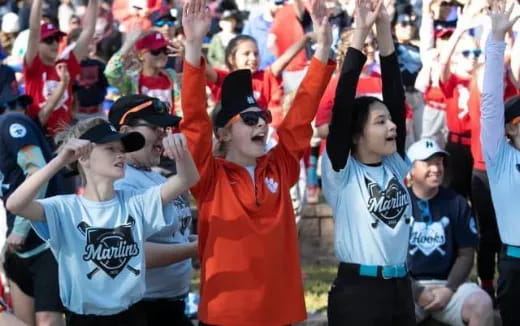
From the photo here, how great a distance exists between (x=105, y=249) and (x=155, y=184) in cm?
58

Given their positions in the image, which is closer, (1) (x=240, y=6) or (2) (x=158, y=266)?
(2) (x=158, y=266)

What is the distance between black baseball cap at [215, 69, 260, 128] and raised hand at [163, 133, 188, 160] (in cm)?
51

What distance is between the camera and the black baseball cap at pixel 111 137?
5156mm

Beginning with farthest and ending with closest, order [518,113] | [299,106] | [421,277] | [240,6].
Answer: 1. [240,6]
2. [421,277]
3. [518,113]
4. [299,106]

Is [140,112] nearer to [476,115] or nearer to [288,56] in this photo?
[476,115]

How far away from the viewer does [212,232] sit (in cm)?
526

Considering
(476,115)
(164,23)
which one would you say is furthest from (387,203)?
(164,23)

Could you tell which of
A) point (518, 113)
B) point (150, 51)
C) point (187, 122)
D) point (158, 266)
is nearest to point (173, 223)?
point (158, 266)

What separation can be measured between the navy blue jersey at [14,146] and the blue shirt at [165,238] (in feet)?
4.37

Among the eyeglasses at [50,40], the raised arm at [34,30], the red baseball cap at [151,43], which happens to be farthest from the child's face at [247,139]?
the eyeglasses at [50,40]

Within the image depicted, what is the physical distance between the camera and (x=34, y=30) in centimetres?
838

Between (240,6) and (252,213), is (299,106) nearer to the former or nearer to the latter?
(252,213)

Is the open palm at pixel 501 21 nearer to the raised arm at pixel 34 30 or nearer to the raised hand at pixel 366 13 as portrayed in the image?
the raised hand at pixel 366 13

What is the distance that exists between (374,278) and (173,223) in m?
0.98
